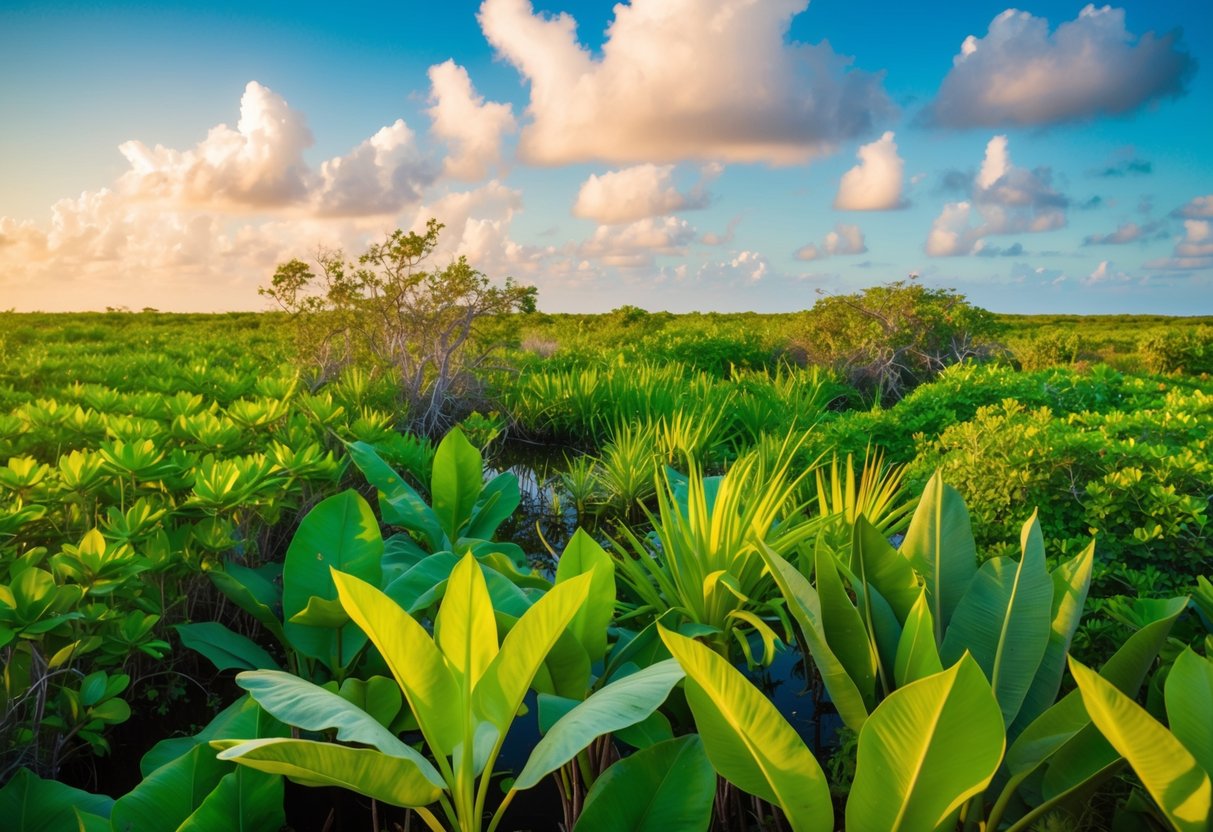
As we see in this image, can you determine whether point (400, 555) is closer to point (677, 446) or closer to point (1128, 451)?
point (1128, 451)

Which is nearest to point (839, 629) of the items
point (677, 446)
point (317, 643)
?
point (317, 643)

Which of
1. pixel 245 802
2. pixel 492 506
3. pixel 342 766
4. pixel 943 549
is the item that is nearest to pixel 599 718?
pixel 342 766

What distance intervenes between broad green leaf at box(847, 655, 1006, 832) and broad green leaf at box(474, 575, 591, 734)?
47cm

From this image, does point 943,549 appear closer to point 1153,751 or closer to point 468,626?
point 1153,751

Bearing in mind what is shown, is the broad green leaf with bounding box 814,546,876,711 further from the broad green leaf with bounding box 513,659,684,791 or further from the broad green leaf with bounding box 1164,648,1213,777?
the broad green leaf with bounding box 1164,648,1213,777

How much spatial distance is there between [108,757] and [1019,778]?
2191mm

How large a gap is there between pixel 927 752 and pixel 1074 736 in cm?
38

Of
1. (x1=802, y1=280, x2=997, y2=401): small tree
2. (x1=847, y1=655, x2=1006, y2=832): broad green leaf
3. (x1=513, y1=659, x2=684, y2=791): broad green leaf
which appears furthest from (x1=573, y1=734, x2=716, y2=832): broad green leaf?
(x1=802, y1=280, x2=997, y2=401): small tree

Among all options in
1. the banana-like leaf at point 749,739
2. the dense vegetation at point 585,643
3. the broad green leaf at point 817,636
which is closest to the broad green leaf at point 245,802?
the dense vegetation at point 585,643

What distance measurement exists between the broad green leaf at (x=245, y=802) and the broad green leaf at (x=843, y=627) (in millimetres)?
1078

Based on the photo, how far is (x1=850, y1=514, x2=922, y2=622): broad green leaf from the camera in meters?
1.62

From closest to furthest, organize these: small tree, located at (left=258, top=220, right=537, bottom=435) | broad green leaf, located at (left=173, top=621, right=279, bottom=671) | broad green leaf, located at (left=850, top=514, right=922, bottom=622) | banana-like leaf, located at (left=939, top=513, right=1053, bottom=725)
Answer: banana-like leaf, located at (left=939, top=513, right=1053, bottom=725) → broad green leaf, located at (left=850, top=514, right=922, bottom=622) → broad green leaf, located at (left=173, top=621, right=279, bottom=671) → small tree, located at (left=258, top=220, right=537, bottom=435)

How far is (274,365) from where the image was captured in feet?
24.4

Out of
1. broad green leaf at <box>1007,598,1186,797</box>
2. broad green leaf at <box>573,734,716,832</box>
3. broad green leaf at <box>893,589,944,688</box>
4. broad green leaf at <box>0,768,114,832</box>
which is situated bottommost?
broad green leaf at <box>0,768,114,832</box>
